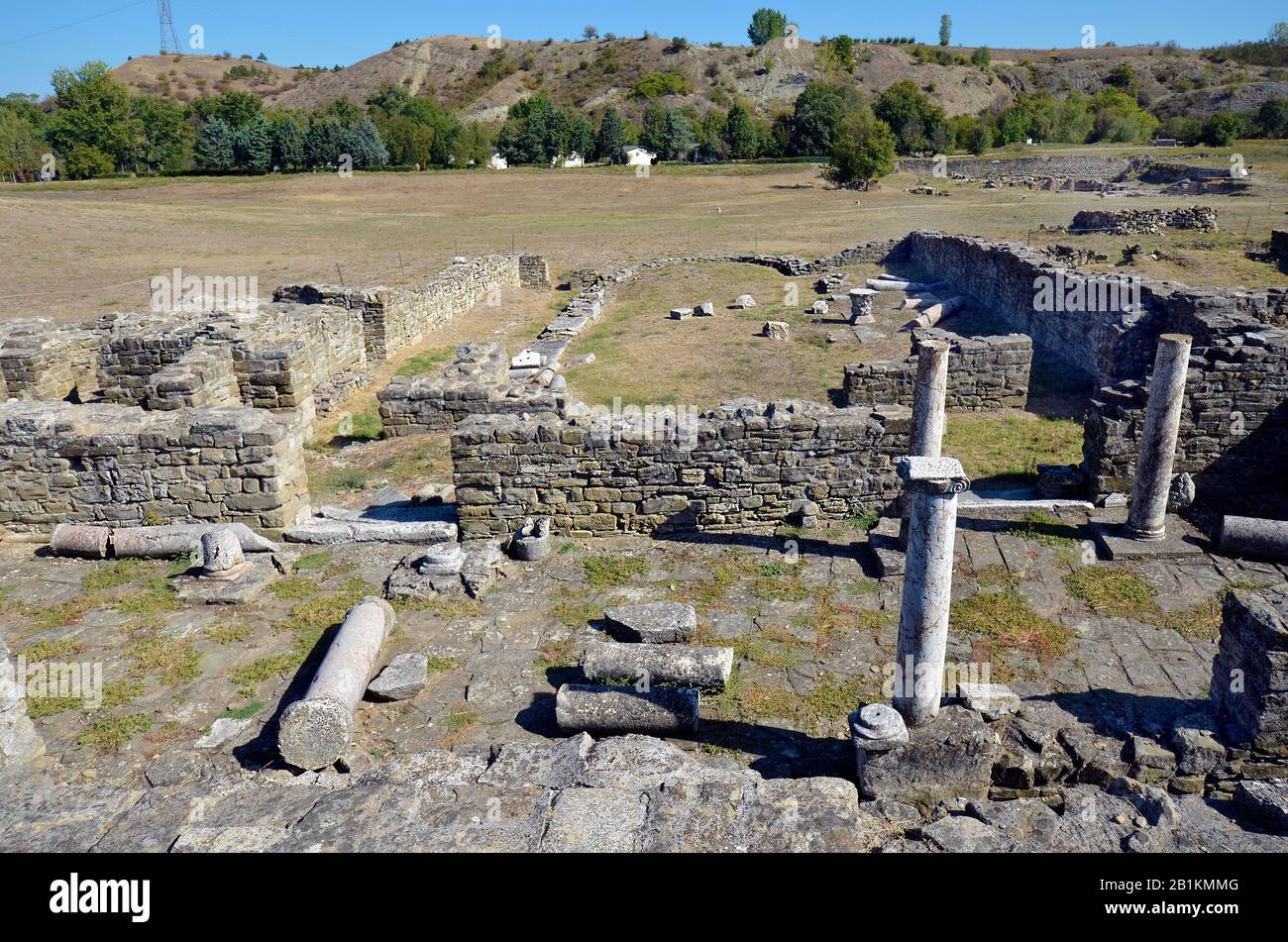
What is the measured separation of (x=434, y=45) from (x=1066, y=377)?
13709 centimetres

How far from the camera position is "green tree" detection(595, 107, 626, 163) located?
74.0m

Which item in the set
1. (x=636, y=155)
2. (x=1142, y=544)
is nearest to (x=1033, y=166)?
(x=636, y=155)

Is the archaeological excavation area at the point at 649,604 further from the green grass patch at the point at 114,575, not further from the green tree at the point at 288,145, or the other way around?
the green tree at the point at 288,145

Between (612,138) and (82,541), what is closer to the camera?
(82,541)

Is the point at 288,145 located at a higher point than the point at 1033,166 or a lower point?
higher

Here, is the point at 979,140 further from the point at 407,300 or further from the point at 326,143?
the point at 407,300

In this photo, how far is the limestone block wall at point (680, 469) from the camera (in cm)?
977

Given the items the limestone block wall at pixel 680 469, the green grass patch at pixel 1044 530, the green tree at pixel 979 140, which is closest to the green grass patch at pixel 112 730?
the limestone block wall at pixel 680 469

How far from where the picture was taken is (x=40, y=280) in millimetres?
30281

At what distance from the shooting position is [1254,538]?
29.5ft

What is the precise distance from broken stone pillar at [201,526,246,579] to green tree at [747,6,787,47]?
426ft

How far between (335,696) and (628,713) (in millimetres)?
2369

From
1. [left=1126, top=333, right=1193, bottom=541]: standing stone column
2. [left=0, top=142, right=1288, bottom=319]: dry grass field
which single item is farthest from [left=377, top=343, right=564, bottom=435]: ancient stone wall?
[left=0, top=142, right=1288, bottom=319]: dry grass field
